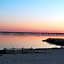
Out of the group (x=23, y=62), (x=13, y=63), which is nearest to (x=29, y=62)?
(x=23, y=62)

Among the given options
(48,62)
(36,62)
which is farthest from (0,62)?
(48,62)

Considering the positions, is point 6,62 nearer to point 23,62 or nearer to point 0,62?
point 0,62

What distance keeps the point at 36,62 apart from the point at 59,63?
4.50ft

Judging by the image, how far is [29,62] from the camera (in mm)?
10289

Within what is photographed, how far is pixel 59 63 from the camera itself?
1021cm

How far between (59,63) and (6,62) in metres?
3.13

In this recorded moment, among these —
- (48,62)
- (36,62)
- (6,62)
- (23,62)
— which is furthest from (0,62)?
(48,62)

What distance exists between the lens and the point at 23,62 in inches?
407

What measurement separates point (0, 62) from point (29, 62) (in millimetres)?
1711

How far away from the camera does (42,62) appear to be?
34.2ft

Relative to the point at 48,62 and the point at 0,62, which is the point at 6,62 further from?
the point at 48,62

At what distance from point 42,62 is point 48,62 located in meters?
0.36

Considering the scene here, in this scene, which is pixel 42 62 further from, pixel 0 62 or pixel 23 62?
pixel 0 62

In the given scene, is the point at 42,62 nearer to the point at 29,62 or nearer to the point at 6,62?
the point at 29,62
